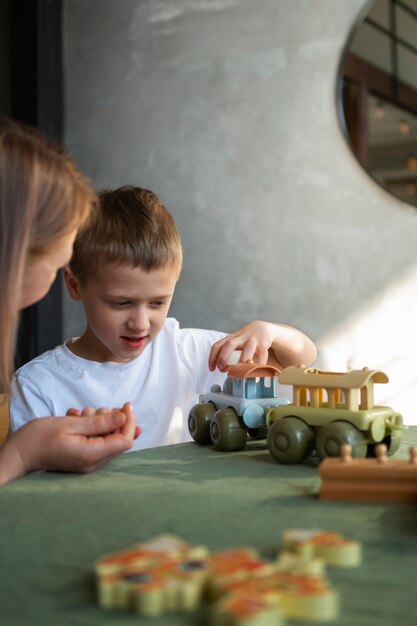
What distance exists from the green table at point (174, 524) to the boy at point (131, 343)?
0.42 meters

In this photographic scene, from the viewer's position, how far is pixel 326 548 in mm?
570

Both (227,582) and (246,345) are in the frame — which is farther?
(246,345)

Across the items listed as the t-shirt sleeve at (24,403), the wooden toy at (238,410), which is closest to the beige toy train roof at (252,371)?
the wooden toy at (238,410)

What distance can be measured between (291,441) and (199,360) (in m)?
0.74

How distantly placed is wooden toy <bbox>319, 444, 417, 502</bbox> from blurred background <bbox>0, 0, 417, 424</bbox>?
5.62ft

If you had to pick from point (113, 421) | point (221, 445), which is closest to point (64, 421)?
point (113, 421)

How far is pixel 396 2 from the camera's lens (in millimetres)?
2697

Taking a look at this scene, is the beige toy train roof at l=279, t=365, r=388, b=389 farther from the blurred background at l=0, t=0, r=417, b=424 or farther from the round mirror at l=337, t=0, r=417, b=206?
the round mirror at l=337, t=0, r=417, b=206

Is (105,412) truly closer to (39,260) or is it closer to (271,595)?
(39,260)

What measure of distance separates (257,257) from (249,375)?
6.17 ft

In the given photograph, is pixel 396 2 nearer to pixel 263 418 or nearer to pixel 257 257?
pixel 257 257

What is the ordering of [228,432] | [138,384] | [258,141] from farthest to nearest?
[258,141], [138,384], [228,432]

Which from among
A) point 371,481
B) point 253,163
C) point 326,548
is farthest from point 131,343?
point 253,163

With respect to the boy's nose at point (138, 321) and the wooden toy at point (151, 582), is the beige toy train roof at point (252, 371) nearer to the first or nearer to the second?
the boy's nose at point (138, 321)
